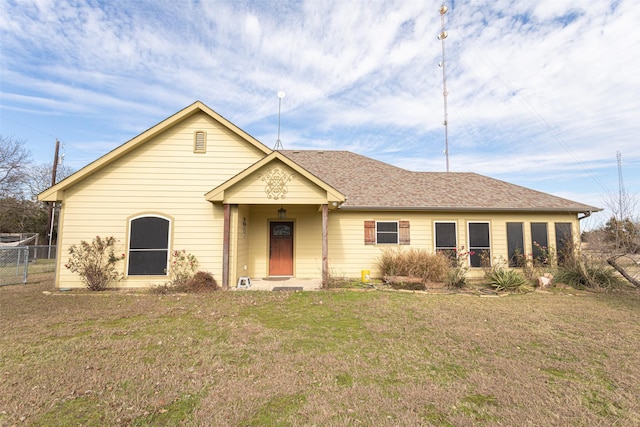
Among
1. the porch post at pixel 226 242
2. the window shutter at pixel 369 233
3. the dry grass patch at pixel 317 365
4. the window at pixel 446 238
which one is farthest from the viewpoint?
the window at pixel 446 238

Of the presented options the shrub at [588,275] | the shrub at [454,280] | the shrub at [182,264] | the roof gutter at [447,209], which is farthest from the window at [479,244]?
the shrub at [182,264]

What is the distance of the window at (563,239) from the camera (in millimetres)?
11185

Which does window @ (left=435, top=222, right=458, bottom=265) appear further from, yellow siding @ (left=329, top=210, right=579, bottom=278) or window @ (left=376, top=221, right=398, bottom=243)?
window @ (left=376, top=221, right=398, bottom=243)

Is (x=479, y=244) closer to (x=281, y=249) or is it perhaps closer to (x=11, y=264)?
(x=281, y=249)

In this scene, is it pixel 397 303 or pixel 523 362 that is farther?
pixel 397 303

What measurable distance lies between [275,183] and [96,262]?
6.06 metres

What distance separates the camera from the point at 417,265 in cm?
1002

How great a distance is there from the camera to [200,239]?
9.52 meters

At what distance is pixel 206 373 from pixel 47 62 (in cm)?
1882

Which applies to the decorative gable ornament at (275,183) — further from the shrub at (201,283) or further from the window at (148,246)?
the window at (148,246)

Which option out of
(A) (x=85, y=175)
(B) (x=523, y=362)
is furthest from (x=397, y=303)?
(A) (x=85, y=175)

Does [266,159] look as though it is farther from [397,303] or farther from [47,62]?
[47,62]

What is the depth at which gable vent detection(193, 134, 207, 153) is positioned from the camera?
9.77 m

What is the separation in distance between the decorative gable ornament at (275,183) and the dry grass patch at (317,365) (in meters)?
3.52
